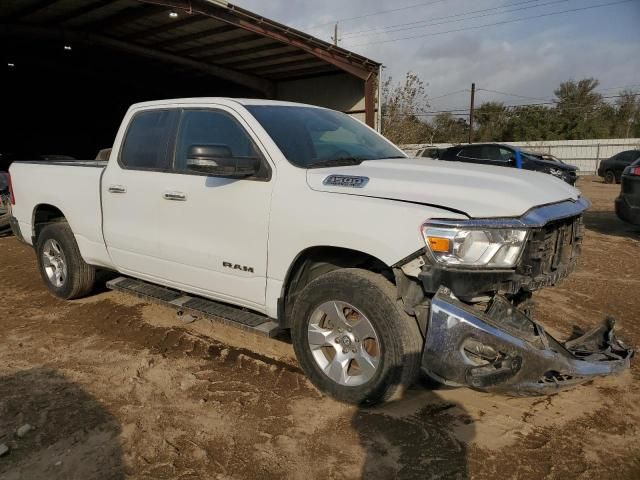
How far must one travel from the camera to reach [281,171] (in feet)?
11.4

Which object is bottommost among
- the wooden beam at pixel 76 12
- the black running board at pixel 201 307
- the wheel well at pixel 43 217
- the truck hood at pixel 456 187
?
the black running board at pixel 201 307

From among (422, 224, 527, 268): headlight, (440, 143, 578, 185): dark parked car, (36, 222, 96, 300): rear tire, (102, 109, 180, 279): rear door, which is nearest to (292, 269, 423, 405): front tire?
(422, 224, 527, 268): headlight

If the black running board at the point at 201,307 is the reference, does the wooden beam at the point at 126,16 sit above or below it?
above

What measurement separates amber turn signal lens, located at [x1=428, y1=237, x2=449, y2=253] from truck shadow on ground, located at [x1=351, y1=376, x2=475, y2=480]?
1.11 m

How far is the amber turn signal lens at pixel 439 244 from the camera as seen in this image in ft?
9.07

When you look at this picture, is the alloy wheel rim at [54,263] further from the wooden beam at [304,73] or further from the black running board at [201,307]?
the wooden beam at [304,73]

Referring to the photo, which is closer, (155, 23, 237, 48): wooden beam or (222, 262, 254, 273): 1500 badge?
(222, 262, 254, 273): 1500 badge

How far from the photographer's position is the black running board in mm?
3668

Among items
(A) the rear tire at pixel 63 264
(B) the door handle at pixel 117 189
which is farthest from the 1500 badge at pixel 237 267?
(A) the rear tire at pixel 63 264

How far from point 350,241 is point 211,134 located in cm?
161

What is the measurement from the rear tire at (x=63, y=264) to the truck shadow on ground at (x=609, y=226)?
361 inches

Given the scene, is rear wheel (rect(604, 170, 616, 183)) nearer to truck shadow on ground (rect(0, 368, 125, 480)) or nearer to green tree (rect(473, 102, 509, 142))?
truck shadow on ground (rect(0, 368, 125, 480))

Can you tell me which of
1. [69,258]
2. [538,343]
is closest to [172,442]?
[538,343]

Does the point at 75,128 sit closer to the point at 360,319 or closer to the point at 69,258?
the point at 69,258
